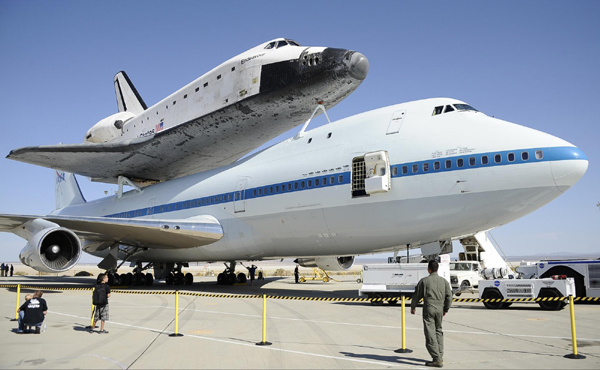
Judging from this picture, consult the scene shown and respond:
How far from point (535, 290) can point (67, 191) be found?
30.0 meters

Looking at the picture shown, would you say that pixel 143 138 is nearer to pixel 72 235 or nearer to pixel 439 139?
pixel 72 235

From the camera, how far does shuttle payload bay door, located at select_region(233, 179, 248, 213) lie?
16.7 metres

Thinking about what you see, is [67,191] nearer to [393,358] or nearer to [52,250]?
[52,250]

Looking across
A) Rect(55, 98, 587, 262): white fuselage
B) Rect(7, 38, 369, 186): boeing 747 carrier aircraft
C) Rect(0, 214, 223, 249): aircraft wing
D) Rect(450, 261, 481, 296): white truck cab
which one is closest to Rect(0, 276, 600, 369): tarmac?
Rect(55, 98, 587, 262): white fuselage

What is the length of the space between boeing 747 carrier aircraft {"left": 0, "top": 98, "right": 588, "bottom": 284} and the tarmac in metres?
2.46

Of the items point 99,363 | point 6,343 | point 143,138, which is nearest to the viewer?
point 99,363

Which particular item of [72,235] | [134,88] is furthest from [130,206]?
[134,88]

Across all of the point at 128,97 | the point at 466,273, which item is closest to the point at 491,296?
the point at 466,273

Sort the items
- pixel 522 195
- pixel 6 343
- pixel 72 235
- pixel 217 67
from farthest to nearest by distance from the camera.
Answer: pixel 217 67, pixel 72 235, pixel 522 195, pixel 6 343

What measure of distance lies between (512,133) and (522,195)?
1576 millimetres

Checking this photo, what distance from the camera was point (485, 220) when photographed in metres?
11.7

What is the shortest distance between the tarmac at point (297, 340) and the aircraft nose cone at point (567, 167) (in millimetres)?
3101

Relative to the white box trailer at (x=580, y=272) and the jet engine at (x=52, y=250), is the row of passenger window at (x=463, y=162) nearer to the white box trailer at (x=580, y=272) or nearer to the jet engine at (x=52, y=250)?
the white box trailer at (x=580, y=272)

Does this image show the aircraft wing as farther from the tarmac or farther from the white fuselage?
the tarmac
